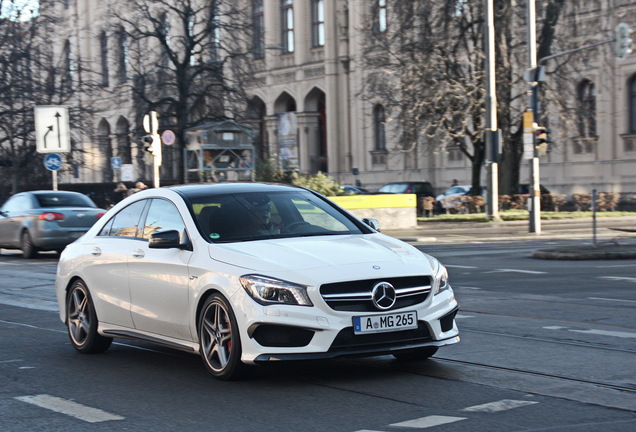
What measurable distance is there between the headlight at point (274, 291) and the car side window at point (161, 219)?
1.27m

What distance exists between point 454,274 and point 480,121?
22933mm

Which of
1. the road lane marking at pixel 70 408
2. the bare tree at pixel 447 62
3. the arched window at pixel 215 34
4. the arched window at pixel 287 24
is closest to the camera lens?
the road lane marking at pixel 70 408

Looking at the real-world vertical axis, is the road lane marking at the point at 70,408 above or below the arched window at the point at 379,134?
below

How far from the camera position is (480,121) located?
130 ft

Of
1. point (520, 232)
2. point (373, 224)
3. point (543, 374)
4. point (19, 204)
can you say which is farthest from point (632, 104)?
point (543, 374)

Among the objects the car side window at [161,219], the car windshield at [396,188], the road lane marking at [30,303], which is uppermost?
the car side window at [161,219]

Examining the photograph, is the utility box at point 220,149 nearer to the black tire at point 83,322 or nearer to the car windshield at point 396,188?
the car windshield at point 396,188

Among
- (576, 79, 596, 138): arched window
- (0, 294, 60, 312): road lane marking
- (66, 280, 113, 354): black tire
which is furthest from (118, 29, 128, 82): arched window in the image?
(66, 280, 113, 354): black tire

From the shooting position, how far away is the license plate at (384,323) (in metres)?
7.14

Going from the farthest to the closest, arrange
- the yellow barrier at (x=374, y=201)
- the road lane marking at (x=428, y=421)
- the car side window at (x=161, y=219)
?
the yellow barrier at (x=374, y=201) → the car side window at (x=161, y=219) → the road lane marking at (x=428, y=421)

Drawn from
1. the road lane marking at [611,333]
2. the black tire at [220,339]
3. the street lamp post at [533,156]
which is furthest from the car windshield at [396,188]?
the black tire at [220,339]

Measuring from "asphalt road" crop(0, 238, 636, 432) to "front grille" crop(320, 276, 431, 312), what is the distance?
1.80 feet

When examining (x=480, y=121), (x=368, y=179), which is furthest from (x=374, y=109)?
(x=480, y=121)

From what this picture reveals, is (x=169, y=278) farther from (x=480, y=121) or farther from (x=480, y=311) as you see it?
(x=480, y=121)
